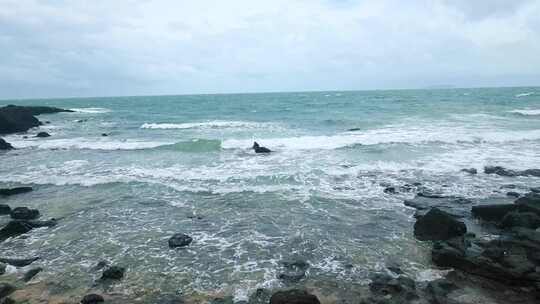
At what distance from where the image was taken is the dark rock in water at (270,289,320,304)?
7.18 metres

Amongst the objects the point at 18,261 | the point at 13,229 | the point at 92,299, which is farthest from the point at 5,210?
the point at 92,299

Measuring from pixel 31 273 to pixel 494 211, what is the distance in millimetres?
12831

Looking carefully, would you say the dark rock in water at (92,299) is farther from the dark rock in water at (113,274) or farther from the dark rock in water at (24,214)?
the dark rock in water at (24,214)

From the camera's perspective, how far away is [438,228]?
10.3 m

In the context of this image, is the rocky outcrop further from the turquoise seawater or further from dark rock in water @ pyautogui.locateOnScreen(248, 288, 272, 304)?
dark rock in water @ pyautogui.locateOnScreen(248, 288, 272, 304)

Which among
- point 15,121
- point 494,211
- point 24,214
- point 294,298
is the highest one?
point 15,121

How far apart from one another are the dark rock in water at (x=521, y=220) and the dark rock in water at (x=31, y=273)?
12454 mm

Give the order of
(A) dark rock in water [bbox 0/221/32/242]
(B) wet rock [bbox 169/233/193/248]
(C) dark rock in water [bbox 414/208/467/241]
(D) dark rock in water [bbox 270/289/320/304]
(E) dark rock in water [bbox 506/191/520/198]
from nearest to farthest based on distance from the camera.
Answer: (D) dark rock in water [bbox 270/289/320/304] → (C) dark rock in water [bbox 414/208/467/241] → (B) wet rock [bbox 169/233/193/248] → (A) dark rock in water [bbox 0/221/32/242] → (E) dark rock in water [bbox 506/191/520/198]

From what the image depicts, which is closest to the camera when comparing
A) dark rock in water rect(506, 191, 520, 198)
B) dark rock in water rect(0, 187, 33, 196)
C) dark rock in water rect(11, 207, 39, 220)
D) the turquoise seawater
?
the turquoise seawater

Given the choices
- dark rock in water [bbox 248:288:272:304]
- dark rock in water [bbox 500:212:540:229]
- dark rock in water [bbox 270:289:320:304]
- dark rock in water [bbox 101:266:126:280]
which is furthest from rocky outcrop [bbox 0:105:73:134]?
dark rock in water [bbox 500:212:540:229]

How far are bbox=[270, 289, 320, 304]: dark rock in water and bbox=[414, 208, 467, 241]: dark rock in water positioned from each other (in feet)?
15.0

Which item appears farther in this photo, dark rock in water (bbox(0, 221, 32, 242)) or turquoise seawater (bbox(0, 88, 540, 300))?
dark rock in water (bbox(0, 221, 32, 242))

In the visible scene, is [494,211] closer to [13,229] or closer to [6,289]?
[6,289]

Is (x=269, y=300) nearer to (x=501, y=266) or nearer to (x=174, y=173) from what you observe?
(x=501, y=266)
